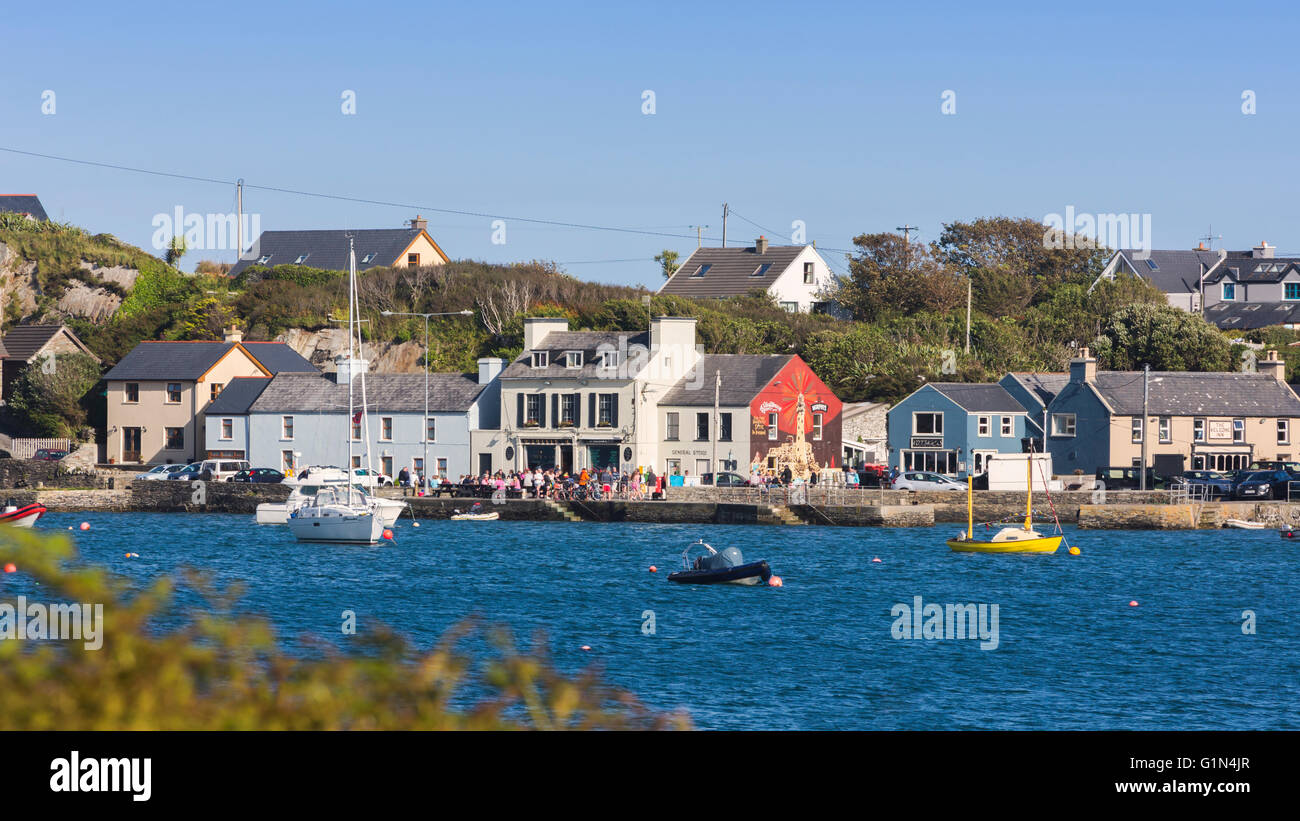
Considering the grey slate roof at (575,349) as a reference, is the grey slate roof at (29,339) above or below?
above

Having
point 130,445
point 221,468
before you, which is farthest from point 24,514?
point 130,445

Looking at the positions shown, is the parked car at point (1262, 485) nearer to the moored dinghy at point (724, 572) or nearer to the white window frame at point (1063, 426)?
the white window frame at point (1063, 426)

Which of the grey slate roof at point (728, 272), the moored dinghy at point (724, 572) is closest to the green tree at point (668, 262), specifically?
the grey slate roof at point (728, 272)

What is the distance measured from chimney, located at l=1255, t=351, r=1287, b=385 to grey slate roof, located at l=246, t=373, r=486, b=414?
42781 mm

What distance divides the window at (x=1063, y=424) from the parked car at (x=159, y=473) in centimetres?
4637

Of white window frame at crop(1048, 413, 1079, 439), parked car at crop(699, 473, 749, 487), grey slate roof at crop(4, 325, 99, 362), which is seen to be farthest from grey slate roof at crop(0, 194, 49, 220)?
white window frame at crop(1048, 413, 1079, 439)

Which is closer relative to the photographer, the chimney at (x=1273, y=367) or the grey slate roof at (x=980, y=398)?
the grey slate roof at (x=980, y=398)

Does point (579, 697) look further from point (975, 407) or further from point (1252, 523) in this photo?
point (975, 407)

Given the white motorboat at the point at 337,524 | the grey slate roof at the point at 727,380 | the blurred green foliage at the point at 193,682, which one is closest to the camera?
the blurred green foliage at the point at 193,682

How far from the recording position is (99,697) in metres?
5.74

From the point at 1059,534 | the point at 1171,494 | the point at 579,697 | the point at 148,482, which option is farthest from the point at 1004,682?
the point at 148,482

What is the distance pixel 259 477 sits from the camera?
74.2m

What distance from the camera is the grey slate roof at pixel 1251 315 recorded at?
109 m

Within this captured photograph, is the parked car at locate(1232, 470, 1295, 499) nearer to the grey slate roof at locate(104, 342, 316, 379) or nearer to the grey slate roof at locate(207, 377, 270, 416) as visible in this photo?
the grey slate roof at locate(104, 342, 316, 379)
